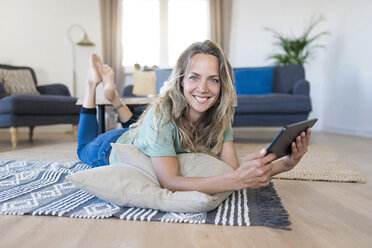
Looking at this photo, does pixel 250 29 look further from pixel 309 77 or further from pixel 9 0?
pixel 9 0

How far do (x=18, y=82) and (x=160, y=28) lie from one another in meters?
2.31

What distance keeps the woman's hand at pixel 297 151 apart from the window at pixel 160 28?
396 cm

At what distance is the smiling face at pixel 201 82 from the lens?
1.09 metres

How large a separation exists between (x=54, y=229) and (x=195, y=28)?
451cm

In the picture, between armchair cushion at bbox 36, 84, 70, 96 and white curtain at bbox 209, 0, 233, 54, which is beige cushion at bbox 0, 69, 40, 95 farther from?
white curtain at bbox 209, 0, 233, 54

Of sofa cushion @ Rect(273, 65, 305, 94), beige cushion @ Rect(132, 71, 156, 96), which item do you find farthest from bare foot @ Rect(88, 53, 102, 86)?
sofa cushion @ Rect(273, 65, 305, 94)

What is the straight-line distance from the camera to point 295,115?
295 centimetres

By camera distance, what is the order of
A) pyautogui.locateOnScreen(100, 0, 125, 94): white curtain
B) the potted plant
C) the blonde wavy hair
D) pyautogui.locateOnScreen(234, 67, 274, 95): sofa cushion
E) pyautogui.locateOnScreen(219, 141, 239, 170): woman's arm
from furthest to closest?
1. pyautogui.locateOnScreen(100, 0, 125, 94): white curtain
2. the potted plant
3. pyautogui.locateOnScreen(234, 67, 274, 95): sofa cushion
4. pyautogui.locateOnScreen(219, 141, 239, 170): woman's arm
5. the blonde wavy hair

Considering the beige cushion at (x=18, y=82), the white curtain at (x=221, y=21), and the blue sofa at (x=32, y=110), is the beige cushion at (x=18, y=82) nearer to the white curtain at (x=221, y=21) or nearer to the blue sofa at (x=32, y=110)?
the blue sofa at (x=32, y=110)

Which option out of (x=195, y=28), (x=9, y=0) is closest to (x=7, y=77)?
(x=9, y=0)

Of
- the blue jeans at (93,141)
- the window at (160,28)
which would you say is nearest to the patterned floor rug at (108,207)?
the blue jeans at (93,141)

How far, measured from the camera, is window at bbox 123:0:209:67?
4.82 metres

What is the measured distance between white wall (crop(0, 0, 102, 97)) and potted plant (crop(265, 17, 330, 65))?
109 inches

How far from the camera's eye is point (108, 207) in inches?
39.0
